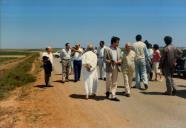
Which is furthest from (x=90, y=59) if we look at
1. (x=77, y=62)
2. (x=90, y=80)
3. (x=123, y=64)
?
(x=77, y=62)

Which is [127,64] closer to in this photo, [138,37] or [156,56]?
[138,37]

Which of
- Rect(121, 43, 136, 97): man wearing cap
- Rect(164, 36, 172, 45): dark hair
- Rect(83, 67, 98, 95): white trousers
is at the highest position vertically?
Rect(164, 36, 172, 45): dark hair

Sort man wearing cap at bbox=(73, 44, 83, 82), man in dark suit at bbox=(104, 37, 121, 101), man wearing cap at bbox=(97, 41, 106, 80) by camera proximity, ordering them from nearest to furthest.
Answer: man in dark suit at bbox=(104, 37, 121, 101), man wearing cap at bbox=(73, 44, 83, 82), man wearing cap at bbox=(97, 41, 106, 80)

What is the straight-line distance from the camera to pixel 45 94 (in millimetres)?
17109

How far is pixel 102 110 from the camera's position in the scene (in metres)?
12.7

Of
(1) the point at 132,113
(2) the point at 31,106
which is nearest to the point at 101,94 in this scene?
(2) the point at 31,106

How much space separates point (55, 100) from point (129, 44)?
3283mm

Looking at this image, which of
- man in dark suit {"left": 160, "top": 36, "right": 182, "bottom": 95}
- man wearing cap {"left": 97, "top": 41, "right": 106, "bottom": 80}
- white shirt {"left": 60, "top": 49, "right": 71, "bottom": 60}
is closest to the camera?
man in dark suit {"left": 160, "top": 36, "right": 182, "bottom": 95}

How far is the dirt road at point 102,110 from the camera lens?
10.9m

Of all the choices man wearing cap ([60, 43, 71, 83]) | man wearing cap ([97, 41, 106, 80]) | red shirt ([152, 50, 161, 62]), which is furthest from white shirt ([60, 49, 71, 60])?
red shirt ([152, 50, 161, 62])

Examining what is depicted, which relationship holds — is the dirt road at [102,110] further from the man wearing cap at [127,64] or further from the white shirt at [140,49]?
the white shirt at [140,49]

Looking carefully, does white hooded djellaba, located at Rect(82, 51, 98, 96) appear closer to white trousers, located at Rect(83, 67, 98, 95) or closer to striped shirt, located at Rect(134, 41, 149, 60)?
white trousers, located at Rect(83, 67, 98, 95)

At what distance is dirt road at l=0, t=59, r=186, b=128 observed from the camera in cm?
1090

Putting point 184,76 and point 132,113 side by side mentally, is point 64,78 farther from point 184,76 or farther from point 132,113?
point 132,113
